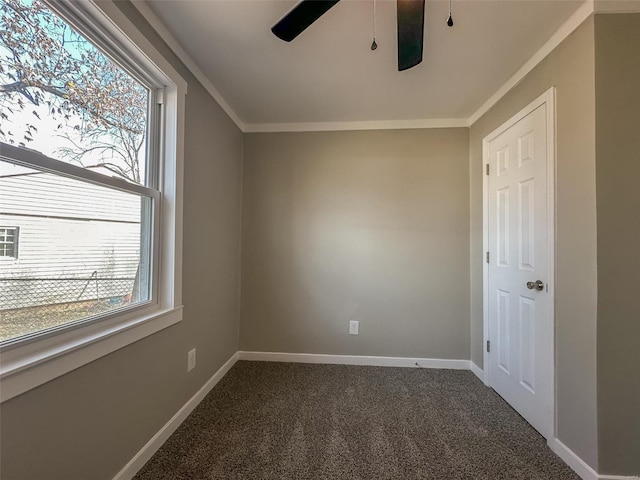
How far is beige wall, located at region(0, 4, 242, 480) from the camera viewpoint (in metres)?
0.96

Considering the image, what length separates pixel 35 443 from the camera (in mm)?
939

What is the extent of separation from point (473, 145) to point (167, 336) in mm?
2788

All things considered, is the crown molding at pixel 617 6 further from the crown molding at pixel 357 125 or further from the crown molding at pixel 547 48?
the crown molding at pixel 357 125

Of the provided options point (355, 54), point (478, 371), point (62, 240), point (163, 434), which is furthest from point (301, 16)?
point (478, 371)

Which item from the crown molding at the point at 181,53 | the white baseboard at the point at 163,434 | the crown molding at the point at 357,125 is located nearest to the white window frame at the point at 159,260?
the crown molding at the point at 181,53

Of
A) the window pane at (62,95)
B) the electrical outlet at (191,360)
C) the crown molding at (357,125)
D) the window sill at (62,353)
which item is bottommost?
the electrical outlet at (191,360)

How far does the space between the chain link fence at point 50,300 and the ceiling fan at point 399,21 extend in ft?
4.25

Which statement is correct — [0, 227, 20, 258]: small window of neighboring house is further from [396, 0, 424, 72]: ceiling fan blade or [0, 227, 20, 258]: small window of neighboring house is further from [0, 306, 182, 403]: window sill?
[396, 0, 424, 72]: ceiling fan blade

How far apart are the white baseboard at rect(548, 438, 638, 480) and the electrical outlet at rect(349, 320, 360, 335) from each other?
1.44m

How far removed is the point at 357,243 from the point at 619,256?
1.70 m

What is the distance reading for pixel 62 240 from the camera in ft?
3.69

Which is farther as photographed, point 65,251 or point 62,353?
point 65,251

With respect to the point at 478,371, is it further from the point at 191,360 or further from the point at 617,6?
the point at 617,6

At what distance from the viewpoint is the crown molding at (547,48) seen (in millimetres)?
1363
